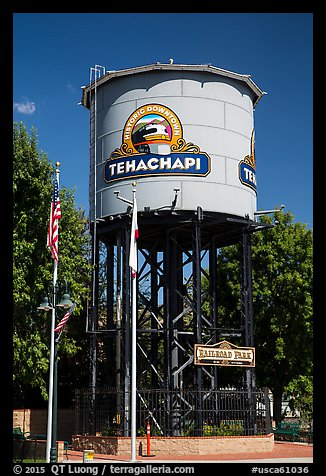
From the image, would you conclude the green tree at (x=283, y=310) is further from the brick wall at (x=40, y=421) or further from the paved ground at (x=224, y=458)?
the paved ground at (x=224, y=458)

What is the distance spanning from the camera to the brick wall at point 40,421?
38531 mm

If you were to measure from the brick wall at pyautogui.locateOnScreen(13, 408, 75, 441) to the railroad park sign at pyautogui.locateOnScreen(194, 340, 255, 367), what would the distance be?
39.0 ft

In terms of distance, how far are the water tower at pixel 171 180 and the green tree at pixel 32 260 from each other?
91.7 inches

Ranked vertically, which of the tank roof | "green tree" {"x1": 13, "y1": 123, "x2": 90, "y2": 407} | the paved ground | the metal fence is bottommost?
the paved ground

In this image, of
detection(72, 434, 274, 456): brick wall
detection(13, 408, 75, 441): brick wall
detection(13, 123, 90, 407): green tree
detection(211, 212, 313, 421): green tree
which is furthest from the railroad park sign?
detection(13, 408, 75, 441): brick wall

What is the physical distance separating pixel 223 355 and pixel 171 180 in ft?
25.2

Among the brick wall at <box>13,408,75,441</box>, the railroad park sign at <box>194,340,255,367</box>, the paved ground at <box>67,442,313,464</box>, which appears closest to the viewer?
the paved ground at <box>67,442,313,464</box>

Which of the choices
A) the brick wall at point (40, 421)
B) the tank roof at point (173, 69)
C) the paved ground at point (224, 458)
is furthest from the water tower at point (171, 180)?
the brick wall at point (40, 421)

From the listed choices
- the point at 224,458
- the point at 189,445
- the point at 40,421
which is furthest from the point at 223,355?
the point at 40,421

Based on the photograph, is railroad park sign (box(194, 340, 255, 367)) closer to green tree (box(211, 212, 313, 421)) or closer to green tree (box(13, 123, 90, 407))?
green tree (box(13, 123, 90, 407))

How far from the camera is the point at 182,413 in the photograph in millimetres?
30938

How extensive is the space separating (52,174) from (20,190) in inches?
71.2

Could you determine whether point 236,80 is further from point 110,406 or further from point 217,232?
point 110,406

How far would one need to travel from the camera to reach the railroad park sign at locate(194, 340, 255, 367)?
29.7 m
